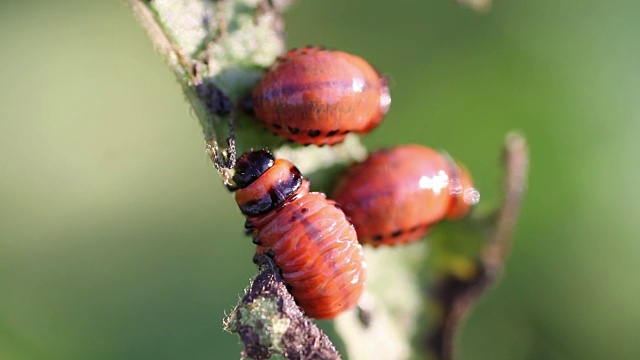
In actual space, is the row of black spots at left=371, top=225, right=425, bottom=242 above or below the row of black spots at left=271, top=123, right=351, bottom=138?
below

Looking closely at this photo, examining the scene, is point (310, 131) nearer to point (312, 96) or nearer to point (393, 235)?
point (312, 96)

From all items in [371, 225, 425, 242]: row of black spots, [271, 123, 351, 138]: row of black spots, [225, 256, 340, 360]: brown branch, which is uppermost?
[271, 123, 351, 138]: row of black spots

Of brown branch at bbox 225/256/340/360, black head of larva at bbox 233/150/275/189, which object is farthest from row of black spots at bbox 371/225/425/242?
brown branch at bbox 225/256/340/360

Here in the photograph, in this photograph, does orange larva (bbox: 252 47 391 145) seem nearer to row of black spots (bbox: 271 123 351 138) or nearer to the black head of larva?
row of black spots (bbox: 271 123 351 138)

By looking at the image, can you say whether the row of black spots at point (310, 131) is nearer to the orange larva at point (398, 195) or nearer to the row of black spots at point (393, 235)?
the orange larva at point (398, 195)

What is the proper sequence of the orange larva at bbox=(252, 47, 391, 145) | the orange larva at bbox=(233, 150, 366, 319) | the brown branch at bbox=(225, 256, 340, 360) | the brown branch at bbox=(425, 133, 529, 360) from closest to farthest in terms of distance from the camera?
1. the brown branch at bbox=(225, 256, 340, 360)
2. the orange larva at bbox=(233, 150, 366, 319)
3. the orange larva at bbox=(252, 47, 391, 145)
4. the brown branch at bbox=(425, 133, 529, 360)

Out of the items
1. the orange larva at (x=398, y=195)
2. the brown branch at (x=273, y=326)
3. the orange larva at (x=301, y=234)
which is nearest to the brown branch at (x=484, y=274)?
the orange larva at (x=398, y=195)

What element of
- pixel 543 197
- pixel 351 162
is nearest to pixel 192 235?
pixel 351 162

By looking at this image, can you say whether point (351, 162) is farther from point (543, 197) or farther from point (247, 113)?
point (543, 197)
